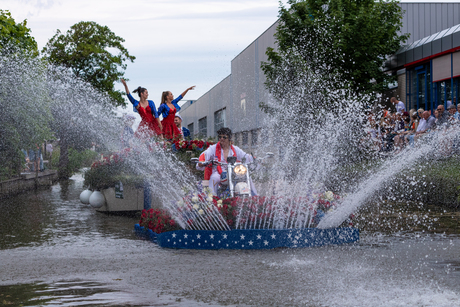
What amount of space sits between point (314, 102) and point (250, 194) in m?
16.1

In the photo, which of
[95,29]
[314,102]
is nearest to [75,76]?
[95,29]

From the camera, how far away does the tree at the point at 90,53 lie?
43.5 m

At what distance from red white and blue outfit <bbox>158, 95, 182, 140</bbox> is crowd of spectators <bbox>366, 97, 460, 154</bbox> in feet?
24.1

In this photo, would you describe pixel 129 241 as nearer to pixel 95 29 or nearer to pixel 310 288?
pixel 310 288

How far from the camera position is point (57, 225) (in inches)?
425

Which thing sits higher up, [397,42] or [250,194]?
[397,42]

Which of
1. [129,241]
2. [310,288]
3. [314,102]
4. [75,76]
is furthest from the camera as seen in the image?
[75,76]

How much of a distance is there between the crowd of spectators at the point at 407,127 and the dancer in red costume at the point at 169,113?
7.33 metres

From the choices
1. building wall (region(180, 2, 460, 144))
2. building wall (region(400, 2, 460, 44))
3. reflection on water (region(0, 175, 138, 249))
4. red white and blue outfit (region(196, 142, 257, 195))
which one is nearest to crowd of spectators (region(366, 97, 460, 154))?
building wall (region(180, 2, 460, 144))

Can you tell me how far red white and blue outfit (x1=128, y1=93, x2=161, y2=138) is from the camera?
14.0 meters

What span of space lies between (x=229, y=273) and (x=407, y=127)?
14.8m

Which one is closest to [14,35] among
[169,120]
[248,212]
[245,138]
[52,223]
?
[169,120]

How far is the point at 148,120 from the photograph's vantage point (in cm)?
1416

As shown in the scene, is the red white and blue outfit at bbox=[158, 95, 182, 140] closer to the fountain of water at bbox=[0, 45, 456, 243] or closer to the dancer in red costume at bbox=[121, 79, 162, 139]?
the dancer in red costume at bbox=[121, 79, 162, 139]
